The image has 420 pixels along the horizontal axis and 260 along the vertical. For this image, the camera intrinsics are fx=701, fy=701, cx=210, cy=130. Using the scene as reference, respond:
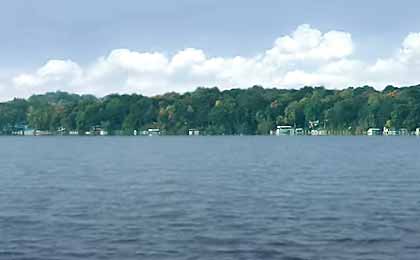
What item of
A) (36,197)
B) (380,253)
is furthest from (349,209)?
(36,197)

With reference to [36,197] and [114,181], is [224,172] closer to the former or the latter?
[114,181]

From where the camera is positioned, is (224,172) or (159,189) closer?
(159,189)

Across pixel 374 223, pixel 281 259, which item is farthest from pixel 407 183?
pixel 281 259

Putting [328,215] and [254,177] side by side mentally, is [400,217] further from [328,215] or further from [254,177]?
[254,177]

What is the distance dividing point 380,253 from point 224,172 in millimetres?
39442


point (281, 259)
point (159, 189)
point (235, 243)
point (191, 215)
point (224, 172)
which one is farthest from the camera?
point (224, 172)

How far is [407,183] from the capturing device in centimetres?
5069

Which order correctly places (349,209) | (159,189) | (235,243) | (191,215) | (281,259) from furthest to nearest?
1. (159,189)
2. (349,209)
3. (191,215)
4. (235,243)
5. (281,259)

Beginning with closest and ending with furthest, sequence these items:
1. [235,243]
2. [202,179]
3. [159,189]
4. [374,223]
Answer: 1. [235,243]
2. [374,223]
3. [159,189]
4. [202,179]

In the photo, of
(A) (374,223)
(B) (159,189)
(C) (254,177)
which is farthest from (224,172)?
(A) (374,223)

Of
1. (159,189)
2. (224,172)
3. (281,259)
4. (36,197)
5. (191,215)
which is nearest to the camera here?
(281,259)

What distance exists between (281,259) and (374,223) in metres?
8.43

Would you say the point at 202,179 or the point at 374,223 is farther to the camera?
the point at 202,179

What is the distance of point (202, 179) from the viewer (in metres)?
55.1
